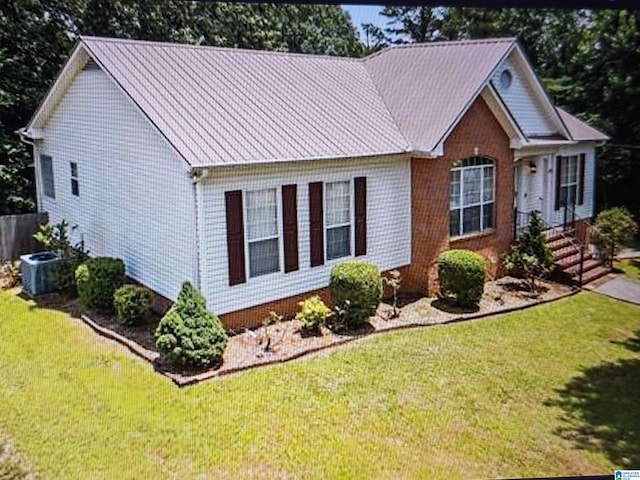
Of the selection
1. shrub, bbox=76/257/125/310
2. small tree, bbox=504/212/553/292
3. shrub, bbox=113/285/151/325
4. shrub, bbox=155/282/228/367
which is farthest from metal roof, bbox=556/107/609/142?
shrub, bbox=76/257/125/310

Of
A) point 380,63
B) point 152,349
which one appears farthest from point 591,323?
point 152,349

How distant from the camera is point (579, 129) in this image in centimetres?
557

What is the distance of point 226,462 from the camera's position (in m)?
3.31

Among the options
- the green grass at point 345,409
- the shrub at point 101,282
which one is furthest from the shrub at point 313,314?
the shrub at point 101,282

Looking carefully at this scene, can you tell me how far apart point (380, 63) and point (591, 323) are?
3158 millimetres

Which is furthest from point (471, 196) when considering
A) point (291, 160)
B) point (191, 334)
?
point (191, 334)

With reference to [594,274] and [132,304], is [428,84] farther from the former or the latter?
[132,304]

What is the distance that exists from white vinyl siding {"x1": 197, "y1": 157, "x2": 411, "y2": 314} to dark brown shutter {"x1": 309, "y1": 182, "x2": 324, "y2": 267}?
5 centimetres

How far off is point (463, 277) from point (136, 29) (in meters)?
3.66

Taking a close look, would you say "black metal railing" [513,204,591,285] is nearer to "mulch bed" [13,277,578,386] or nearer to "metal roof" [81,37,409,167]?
"mulch bed" [13,277,578,386]

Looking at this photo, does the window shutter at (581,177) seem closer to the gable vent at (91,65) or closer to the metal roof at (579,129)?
the metal roof at (579,129)

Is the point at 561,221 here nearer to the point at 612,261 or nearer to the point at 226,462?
the point at 612,261

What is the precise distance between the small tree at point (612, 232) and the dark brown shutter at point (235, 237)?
3.34 m

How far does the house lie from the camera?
4.90m
